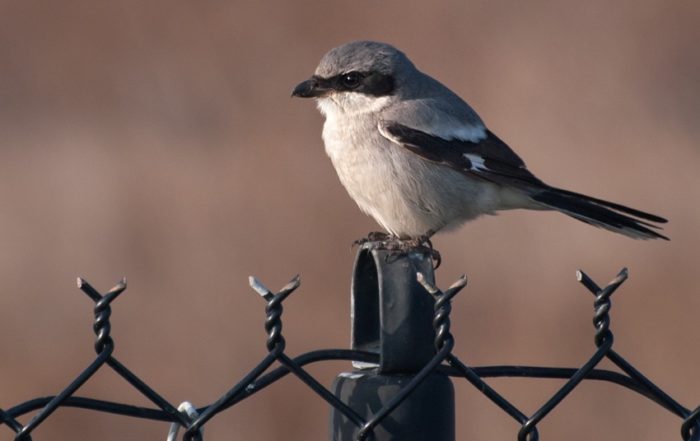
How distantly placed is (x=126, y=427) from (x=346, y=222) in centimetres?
166

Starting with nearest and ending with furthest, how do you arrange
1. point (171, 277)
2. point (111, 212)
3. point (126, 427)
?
point (126, 427), point (171, 277), point (111, 212)

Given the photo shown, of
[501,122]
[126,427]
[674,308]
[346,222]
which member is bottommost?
[126,427]

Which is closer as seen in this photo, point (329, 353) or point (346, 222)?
point (329, 353)

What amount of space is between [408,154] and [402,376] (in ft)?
5.99

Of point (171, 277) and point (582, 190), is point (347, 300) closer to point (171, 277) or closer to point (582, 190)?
point (171, 277)

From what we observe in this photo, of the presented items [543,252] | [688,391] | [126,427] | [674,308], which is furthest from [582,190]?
[126,427]

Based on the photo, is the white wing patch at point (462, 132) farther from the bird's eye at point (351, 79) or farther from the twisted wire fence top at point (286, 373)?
the twisted wire fence top at point (286, 373)

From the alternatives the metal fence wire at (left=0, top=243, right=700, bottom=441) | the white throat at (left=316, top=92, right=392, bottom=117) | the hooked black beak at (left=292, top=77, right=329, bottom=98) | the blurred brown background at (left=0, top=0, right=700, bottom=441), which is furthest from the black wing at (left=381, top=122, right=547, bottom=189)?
the metal fence wire at (left=0, top=243, right=700, bottom=441)

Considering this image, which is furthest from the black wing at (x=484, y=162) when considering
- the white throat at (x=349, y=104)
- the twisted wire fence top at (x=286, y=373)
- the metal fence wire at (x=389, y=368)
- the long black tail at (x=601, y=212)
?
the metal fence wire at (x=389, y=368)

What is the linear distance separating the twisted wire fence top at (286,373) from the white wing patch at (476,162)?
1.70m

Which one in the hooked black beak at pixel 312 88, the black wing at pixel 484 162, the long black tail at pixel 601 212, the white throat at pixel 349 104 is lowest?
the long black tail at pixel 601 212

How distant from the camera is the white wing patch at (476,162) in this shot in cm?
360

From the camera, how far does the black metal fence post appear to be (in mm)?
1728

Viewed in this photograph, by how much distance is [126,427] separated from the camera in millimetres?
4938
